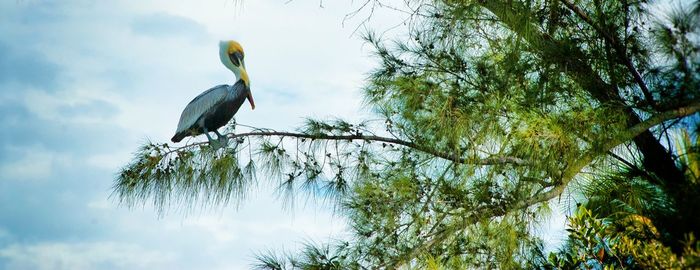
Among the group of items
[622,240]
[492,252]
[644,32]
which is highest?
[644,32]

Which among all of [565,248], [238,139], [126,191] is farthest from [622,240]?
[126,191]

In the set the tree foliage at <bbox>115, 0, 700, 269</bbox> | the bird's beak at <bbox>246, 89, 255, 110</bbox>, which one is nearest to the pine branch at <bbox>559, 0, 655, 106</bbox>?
the tree foliage at <bbox>115, 0, 700, 269</bbox>

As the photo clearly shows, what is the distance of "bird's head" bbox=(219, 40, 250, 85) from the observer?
2.95 metres

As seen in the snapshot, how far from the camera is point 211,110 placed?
9.03 ft

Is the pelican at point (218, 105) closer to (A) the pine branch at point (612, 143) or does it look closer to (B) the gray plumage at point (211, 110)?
(B) the gray plumage at point (211, 110)

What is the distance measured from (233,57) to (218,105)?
0.28m

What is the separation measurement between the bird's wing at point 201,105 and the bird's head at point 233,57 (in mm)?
77

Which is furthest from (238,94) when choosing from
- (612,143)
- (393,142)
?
(612,143)

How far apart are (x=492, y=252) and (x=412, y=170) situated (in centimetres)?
37

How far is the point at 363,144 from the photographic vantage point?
2783mm

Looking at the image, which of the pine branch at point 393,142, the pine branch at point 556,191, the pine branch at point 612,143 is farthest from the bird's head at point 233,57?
the pine branch at point 612,143

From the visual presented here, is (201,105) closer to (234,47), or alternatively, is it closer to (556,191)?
(234,47)

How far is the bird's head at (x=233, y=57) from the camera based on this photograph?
9.68 feet

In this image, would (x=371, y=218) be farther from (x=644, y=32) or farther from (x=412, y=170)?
(x=644, y=32)
